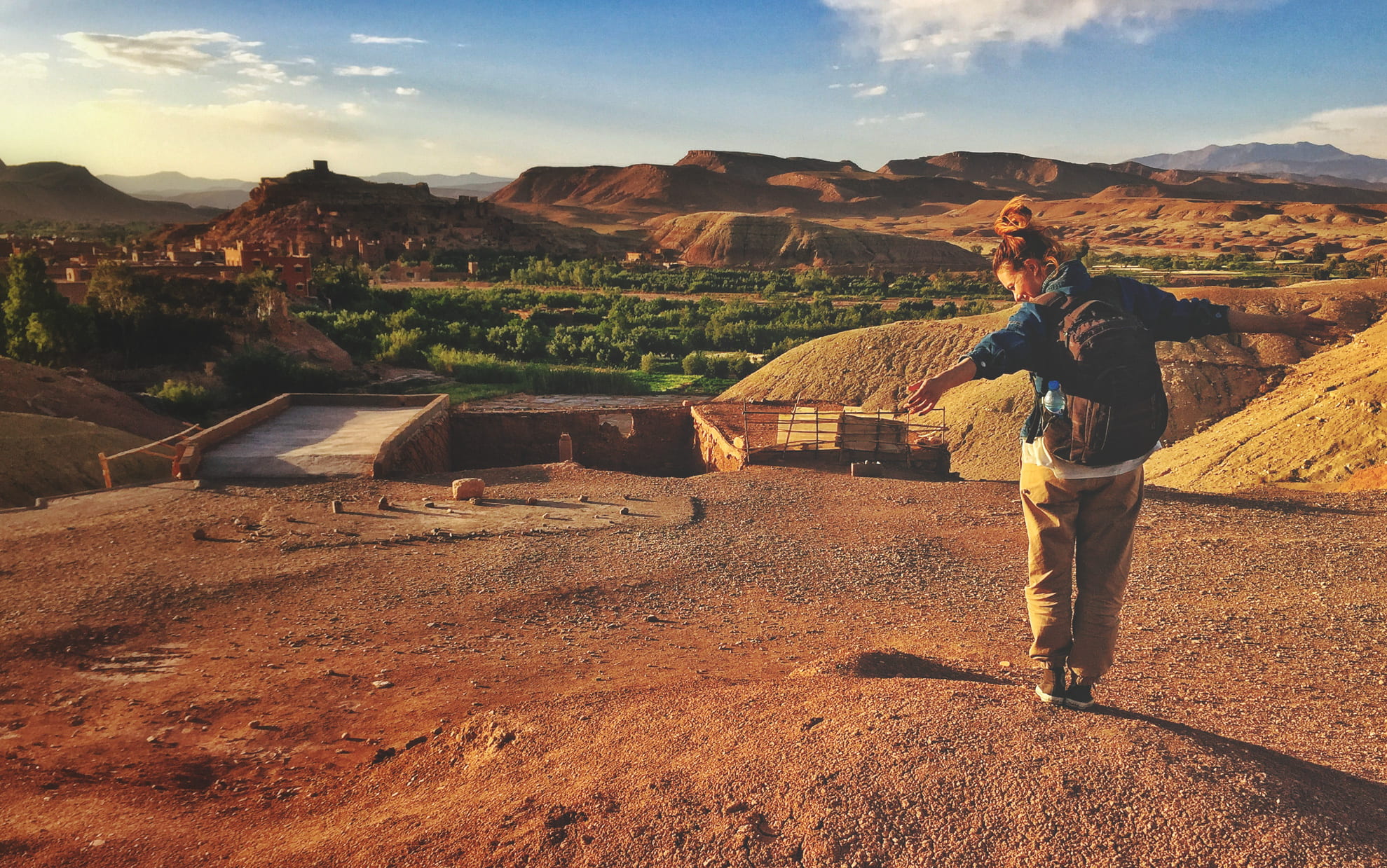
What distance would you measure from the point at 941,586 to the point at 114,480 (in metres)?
13.3

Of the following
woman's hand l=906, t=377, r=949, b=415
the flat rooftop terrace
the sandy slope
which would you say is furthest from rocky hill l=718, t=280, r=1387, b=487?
the sandy slope

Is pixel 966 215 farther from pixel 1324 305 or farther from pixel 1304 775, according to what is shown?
pixel 1304 775

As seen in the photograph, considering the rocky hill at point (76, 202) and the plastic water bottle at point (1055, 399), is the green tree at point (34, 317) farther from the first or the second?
the rocky hill at point (76, 202)

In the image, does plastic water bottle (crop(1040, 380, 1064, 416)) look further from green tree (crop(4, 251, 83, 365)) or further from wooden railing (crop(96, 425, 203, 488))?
green tree (crop(4, 251, 83, 365))

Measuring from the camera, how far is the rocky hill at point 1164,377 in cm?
1864

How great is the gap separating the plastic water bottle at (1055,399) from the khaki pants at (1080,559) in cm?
26

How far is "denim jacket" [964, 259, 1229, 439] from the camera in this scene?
11.7 feet

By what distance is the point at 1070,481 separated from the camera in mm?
3773

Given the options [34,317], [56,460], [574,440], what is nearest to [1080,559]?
[574,440]

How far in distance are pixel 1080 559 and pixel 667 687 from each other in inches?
98.6

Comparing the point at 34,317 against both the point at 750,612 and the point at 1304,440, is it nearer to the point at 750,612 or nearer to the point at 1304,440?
the point at 750,612

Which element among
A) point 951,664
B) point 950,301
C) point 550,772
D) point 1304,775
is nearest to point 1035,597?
point 1304,775

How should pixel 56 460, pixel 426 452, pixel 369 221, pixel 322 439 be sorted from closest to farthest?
pixel 322 439 → pixel 56 460 → pixel 426 452 → pixel 369 221

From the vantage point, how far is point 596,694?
5.25 metres
